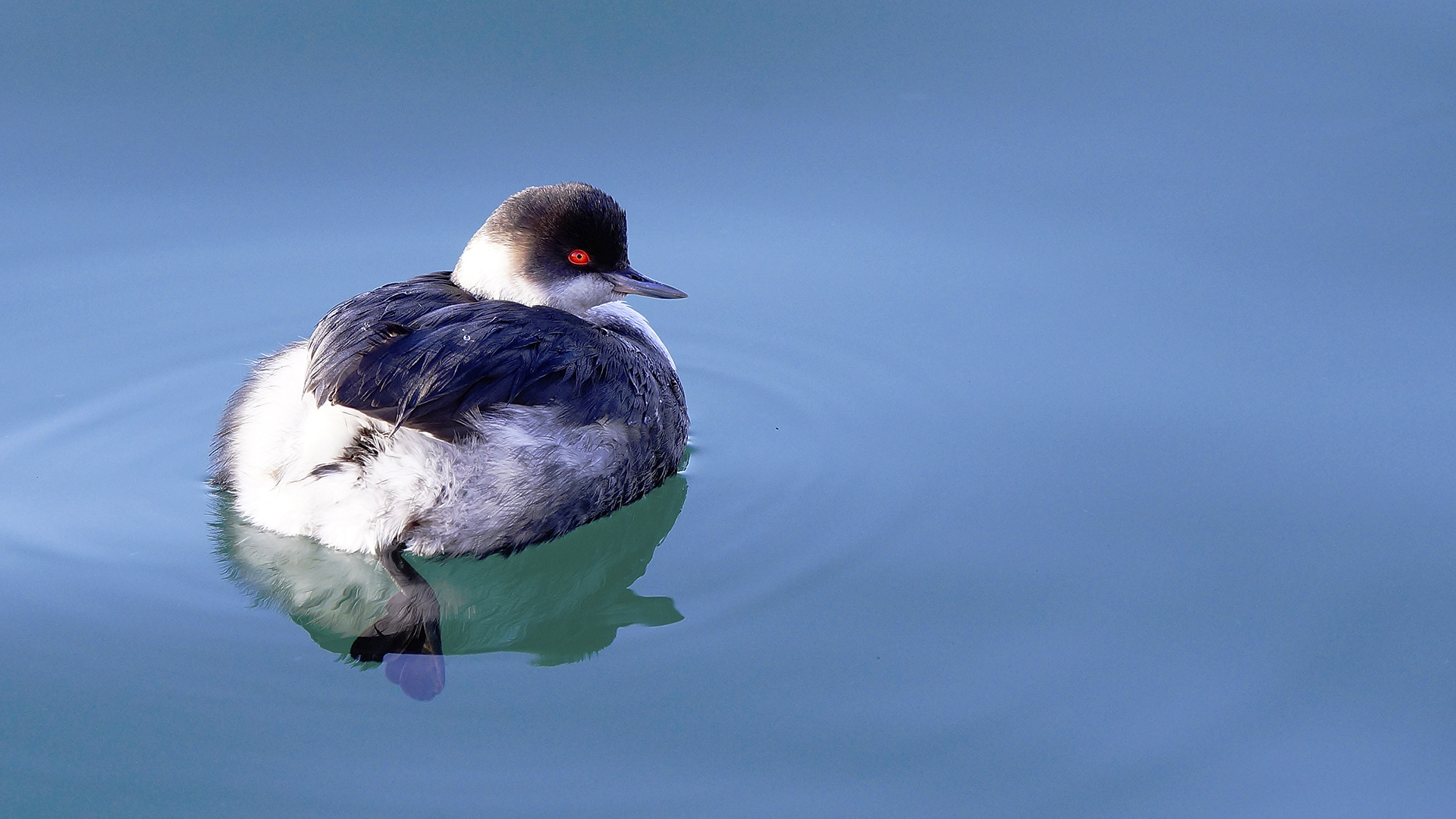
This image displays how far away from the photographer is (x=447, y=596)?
3709 mm

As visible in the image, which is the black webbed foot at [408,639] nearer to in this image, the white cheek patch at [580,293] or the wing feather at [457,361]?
the wing feather at [457,361]

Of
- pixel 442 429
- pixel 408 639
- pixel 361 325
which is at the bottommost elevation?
pixel 408 639

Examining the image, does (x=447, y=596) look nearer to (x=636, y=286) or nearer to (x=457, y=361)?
(x=457, y=361)

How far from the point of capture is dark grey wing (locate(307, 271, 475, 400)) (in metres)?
3.59

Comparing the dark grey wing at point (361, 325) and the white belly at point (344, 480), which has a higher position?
the dark grey wing at point (361, 325)

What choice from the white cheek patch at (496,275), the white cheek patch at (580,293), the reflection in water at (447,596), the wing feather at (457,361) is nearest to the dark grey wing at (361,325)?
the wing feather at (457,361)

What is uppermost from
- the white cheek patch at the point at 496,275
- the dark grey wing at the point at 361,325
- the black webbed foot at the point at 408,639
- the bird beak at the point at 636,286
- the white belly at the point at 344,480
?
the bird beak at the point at 636,286

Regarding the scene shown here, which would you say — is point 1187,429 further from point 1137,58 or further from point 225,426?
point 225,426

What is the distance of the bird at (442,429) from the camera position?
142 inches

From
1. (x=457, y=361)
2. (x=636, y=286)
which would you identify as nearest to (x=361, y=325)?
(x=457, y=361)

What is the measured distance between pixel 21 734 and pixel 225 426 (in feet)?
3.73

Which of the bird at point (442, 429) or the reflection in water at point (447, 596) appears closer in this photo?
the reflection in water at point (447, 596)

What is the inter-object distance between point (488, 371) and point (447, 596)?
1.97ft

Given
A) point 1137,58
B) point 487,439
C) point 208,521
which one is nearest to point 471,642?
point 487,439
